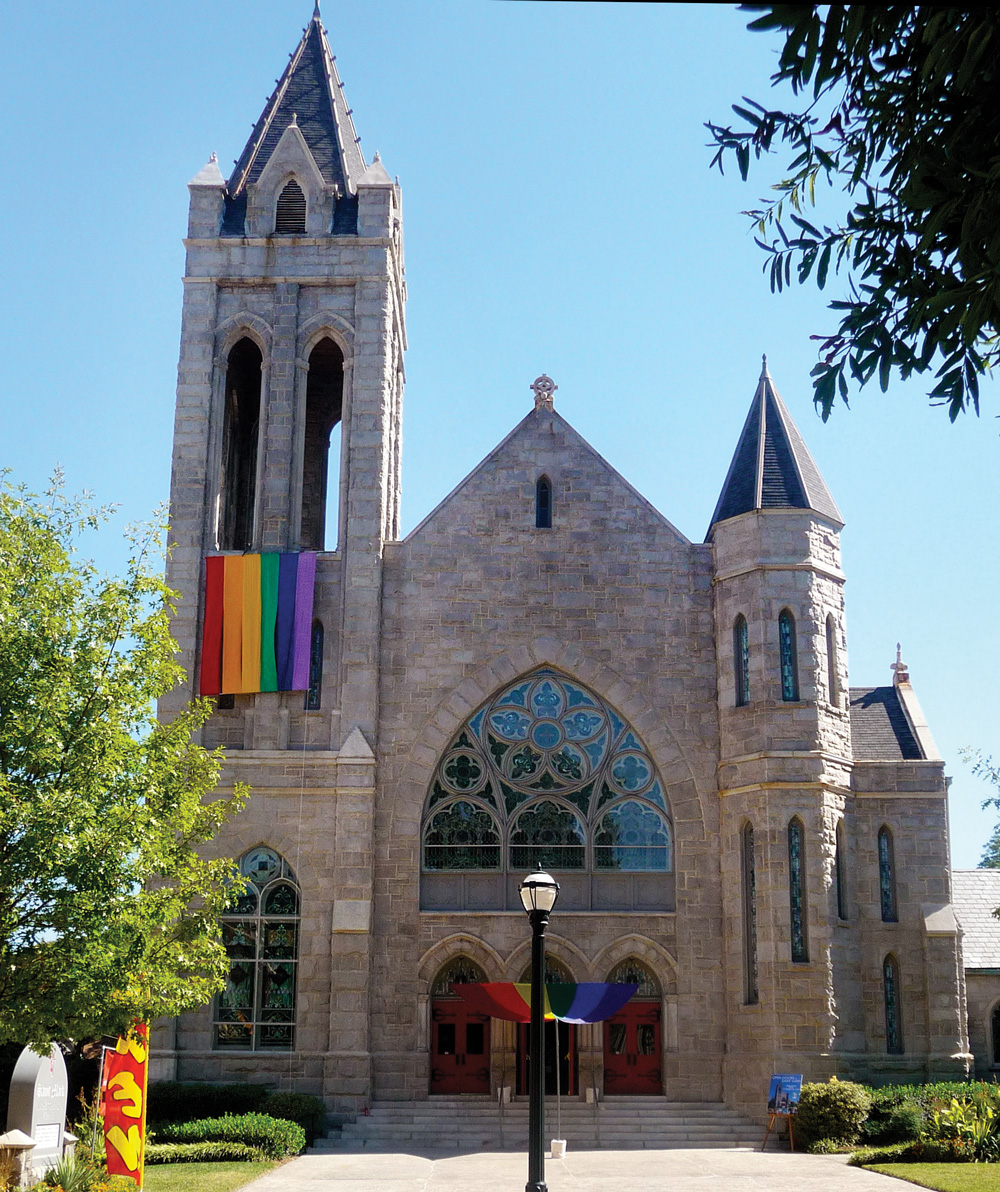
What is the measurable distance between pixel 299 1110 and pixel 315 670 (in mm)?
8423

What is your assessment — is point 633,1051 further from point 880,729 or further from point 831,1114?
point 880,729

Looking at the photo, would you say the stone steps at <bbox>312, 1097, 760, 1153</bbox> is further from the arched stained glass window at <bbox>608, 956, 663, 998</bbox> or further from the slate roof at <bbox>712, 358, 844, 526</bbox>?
the slate roof at <bbox>712, 358, 844, 526</bbox>

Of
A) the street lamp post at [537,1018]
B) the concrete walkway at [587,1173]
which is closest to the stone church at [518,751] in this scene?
the concrete walkway at [587,1173]

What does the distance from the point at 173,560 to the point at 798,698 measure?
12529mm

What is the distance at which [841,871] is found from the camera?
26.5 m

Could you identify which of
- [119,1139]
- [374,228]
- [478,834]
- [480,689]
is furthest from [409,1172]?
[374,228]

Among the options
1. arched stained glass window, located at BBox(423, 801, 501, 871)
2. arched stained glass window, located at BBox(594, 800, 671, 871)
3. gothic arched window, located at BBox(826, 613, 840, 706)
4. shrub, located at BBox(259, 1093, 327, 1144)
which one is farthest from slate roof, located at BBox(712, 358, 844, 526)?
shrub, located at BBox(259, 1093, 327, 1144)

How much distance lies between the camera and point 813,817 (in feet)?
85.0

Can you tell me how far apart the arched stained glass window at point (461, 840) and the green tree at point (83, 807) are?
9.31m

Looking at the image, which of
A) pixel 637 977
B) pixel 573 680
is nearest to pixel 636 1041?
pixel 637 977

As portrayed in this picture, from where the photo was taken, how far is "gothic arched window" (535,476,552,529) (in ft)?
95.2

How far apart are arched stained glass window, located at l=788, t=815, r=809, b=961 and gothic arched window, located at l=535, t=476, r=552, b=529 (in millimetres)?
7806

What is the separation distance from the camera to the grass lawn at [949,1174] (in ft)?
58.5

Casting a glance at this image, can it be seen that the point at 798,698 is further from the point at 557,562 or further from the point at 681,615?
the point at 557,562
